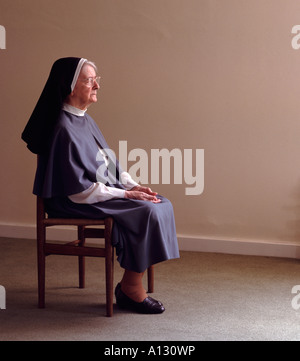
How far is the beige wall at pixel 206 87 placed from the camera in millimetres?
4340

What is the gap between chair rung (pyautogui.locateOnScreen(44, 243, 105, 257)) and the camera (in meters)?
2.88

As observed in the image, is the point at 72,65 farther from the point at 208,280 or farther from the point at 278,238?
the point at 278,238

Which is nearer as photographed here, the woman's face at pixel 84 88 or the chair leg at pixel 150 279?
the woman's face at pixel 84 88

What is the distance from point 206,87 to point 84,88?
170 cm

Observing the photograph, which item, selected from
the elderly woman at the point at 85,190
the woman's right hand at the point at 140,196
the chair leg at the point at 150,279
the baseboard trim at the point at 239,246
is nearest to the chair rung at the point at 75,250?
the elderly woman at the point at 85,190

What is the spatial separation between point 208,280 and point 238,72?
171cm

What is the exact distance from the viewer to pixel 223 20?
173 inches

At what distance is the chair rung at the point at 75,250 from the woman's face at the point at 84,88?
779mm

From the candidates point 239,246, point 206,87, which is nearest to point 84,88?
point 206,87

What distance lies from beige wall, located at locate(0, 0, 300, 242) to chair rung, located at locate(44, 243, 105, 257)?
1.78 metres

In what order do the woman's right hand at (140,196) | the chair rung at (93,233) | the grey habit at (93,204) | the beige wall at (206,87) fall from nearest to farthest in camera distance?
the grey habit at (93,204), the woman's right hand at (140,196), the chair rung at (93,233), the beige wall at (206,87)

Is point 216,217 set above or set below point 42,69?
below

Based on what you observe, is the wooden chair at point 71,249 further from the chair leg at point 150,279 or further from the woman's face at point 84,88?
the woman's face at point 84,88

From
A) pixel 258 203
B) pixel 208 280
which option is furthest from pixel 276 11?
pixel 208 280
